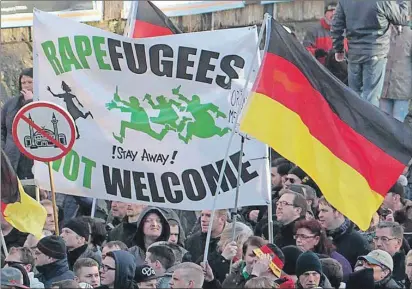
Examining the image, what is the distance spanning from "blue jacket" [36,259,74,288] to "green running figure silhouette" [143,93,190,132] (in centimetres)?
143

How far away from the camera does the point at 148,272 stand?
1160cm

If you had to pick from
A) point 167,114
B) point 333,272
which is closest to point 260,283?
point 333,272

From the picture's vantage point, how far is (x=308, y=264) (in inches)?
454

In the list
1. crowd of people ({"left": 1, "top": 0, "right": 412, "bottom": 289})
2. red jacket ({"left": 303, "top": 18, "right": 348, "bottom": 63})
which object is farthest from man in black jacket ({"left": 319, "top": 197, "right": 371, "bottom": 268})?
red jacket ({"left": 303, "top": 18, "right": 348, "bottom": 63})

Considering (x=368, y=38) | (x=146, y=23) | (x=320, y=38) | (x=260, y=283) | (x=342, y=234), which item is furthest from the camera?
(x=320, y=38)

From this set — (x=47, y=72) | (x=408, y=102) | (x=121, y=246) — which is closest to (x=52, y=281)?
(x=121, y=246)

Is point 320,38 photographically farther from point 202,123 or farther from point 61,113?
point 61,113

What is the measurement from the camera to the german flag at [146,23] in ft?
49.1

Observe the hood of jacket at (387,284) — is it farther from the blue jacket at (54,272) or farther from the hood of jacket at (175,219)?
the blue jacket at (54,272)

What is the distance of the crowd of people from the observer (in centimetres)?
1166

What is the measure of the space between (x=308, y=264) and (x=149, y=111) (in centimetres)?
235

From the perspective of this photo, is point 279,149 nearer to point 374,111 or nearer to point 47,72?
point 374,111

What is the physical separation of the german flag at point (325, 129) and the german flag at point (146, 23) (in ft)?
9.03

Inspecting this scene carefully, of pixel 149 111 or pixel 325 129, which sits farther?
pixel 149 111
